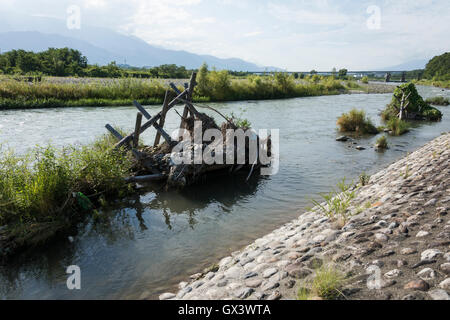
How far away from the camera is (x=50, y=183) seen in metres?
7.35

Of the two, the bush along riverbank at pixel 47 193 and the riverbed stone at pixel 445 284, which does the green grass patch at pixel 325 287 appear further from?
the bush along riverbank at pixel 47 193

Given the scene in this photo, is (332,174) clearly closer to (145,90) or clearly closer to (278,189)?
(278,189)

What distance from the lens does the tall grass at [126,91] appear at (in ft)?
92.2

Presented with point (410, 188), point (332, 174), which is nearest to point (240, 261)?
point (410, 188)

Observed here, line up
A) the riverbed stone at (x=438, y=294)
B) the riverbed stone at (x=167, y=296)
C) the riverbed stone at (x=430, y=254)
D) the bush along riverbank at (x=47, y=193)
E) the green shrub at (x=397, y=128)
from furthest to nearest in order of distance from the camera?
the green shrub at (x=397, y=128) → the bush along riverbank at (x=47, y=193) → the riverbed stone at (x=167, y=296) → the riverbed stone at (x=430, y=254) → the riverbed stone at (x=438, y=294)

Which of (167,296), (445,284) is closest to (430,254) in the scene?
(445,284)

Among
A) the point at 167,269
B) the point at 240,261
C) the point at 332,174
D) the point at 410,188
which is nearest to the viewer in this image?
the point at 240,261

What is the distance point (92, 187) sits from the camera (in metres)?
9.05

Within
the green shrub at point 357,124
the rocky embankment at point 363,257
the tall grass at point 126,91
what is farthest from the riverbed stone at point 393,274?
the tall grass at point 126,91

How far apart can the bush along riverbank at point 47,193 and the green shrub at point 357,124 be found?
58.8 ft

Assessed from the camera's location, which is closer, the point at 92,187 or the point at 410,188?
the point at 410,188

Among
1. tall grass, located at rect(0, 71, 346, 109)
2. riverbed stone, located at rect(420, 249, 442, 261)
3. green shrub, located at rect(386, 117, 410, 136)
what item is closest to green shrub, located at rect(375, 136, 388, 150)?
green shrub, located at rect(386, 117, 410, 136)

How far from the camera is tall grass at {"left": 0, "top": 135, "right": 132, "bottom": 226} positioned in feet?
22.5
